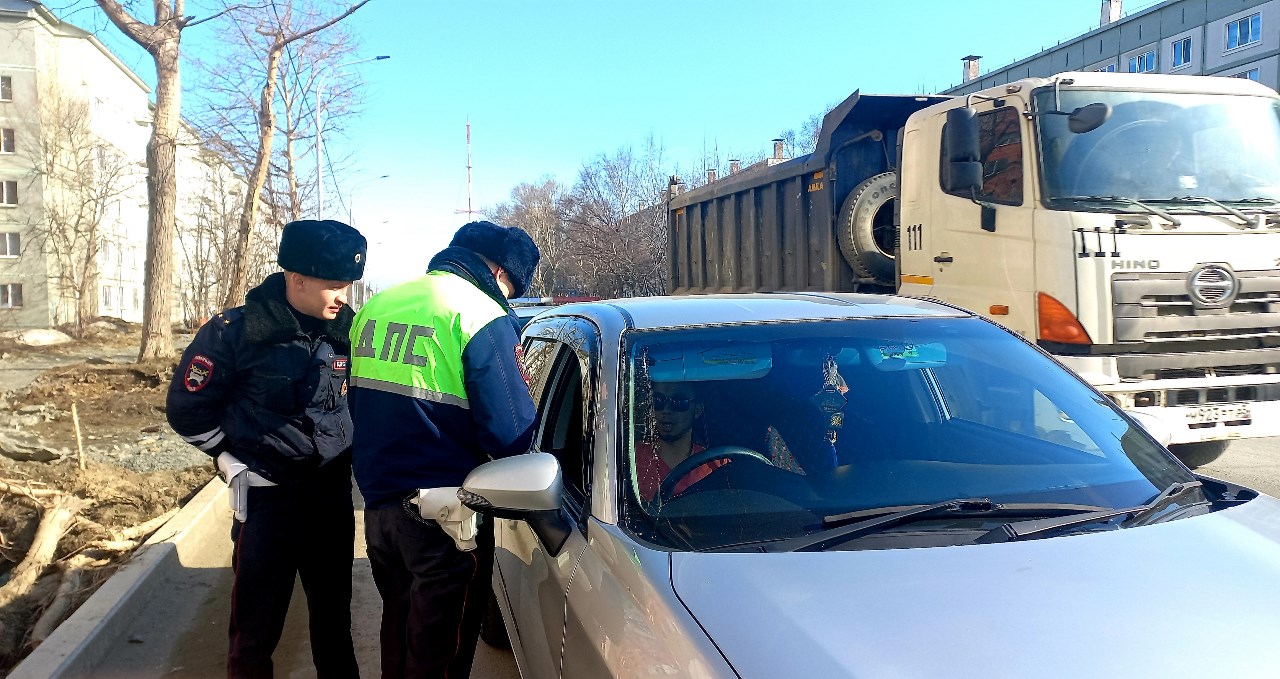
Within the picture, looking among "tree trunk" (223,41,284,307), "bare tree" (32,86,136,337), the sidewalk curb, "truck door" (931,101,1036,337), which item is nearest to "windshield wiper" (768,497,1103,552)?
the sidewalk curb

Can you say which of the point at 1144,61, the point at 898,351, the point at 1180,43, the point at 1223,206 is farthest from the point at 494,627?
the point at 1144,61

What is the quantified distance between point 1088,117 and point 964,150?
734 mm

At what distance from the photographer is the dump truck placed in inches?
217

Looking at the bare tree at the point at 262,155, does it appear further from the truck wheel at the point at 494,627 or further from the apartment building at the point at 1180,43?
the apartment building at the point at 1180,43

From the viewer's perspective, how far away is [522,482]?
226 cm

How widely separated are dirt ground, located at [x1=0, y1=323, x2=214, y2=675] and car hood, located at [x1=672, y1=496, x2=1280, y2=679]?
13.2 feet

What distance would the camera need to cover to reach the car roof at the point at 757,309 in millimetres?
2842

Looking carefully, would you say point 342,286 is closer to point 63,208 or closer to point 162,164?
point 162,164

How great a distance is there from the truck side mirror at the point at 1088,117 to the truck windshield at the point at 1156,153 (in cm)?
4

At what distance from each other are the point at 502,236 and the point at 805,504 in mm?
1362

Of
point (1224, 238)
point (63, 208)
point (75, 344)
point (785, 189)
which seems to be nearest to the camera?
point (1224, 238)

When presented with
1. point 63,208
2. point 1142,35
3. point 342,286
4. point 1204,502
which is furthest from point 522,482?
point 1142,35

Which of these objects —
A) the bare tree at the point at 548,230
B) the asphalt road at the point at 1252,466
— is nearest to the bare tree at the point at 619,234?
the bare tree at the point at 548,230

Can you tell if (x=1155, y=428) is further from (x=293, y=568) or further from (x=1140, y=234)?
(x=293, y=568)
